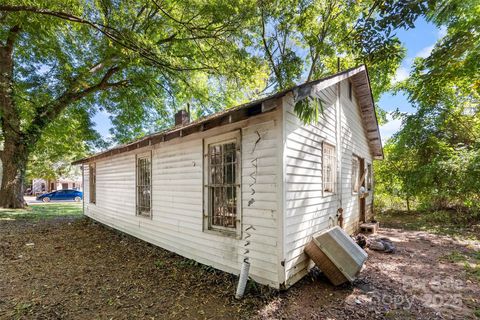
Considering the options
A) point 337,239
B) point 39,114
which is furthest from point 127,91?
point 337,239

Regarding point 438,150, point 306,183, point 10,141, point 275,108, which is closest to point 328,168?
point 306,183

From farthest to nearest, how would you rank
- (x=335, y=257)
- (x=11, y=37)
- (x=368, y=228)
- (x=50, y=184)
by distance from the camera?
(x=50, y=184)
(x=11, y=37)
(x=368, y=228)
(x=335, y=257)

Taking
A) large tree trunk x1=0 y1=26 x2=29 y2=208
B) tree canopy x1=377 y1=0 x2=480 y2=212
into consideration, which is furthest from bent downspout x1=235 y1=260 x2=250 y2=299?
large tree trunk x1=0 y1=26 x2=29 y2=208

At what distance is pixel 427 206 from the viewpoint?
11375 millimetres

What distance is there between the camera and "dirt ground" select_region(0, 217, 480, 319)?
3.31 metres

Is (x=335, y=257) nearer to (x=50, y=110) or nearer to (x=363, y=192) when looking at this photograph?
(x=363, y=192)

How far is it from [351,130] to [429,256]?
3.81 meters

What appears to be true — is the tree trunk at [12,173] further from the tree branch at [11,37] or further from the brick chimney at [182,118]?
the brick chimney at [182,118]

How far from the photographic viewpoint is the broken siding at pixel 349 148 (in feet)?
21.9

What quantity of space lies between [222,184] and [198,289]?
1837mm

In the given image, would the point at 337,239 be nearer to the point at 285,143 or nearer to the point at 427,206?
the point at 285,143

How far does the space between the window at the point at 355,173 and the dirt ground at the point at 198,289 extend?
2249 mm

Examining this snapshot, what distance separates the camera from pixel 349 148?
717cm

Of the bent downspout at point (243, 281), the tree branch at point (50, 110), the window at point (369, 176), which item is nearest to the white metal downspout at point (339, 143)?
the bent downspout at point (243, 281)
